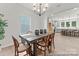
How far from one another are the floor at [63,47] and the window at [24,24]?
0.40 meters

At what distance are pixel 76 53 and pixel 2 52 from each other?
143 cm

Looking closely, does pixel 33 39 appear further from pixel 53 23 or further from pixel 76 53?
pixel 76 53

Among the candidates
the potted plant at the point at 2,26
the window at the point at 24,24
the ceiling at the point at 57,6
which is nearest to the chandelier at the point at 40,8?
the ceiling at the point at 57,6

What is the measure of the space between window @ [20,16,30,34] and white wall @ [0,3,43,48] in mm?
68

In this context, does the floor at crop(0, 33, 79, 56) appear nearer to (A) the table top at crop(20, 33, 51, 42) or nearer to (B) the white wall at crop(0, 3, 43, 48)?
(B) the white wall at crop(0, 3, 43, 48)

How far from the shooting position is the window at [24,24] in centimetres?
233

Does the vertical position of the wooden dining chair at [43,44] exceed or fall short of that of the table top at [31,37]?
it falls short

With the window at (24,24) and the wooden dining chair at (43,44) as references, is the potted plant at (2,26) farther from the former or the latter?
the wooden dining chair at (43,44)

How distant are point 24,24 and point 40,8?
1.47 feet

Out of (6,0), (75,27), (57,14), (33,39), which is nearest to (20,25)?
(33,39)

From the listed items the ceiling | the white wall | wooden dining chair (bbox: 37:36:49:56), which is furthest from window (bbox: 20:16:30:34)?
wooden dining chair (bbox: 37:36:49:56)

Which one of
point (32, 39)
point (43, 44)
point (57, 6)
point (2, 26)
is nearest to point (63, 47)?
point (43, 44)

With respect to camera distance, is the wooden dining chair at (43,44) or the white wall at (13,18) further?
the wooden dining chair at (43,44)

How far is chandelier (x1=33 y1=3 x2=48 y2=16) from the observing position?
2.29 meters
